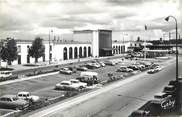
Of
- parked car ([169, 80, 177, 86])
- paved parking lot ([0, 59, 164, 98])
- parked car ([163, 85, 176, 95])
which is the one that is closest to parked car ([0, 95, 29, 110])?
paved parking lot ([0, 59, 164, 98])

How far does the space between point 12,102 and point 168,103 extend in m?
5.14

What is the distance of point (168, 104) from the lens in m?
9.03

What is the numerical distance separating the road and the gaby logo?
0.67 meters

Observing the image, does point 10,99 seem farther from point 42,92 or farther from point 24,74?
point 24,74

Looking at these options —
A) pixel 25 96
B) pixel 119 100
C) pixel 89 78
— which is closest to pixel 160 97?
pixel 119 100

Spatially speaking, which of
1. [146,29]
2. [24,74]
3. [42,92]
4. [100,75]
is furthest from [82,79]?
[146,29]

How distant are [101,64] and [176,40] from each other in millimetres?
3480

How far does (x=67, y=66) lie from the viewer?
1202 cm

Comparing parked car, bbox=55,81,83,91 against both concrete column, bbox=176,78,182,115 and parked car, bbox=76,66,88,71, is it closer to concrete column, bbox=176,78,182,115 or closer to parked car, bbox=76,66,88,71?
parked car, bbox=76,66,88,71

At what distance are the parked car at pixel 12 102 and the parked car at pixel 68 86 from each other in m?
1.46

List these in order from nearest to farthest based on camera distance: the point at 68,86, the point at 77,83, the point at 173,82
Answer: the point at 173,82 → the point at 68,86 → the point at 77,83

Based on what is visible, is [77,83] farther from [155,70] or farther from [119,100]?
[155,70]

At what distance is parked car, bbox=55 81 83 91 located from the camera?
10797 mm

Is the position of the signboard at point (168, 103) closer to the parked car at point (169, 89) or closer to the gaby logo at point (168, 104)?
the gaby logo at point (168, 104)
